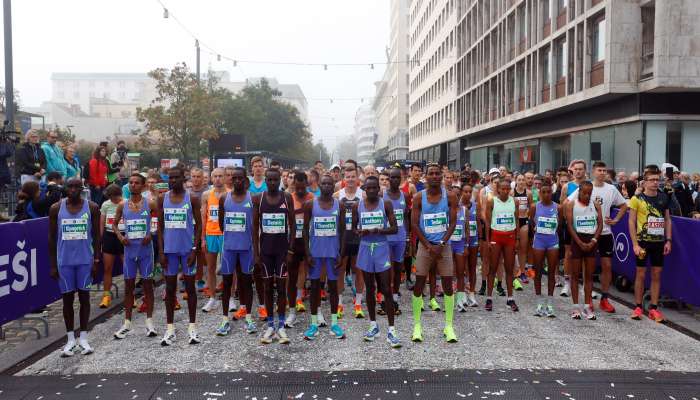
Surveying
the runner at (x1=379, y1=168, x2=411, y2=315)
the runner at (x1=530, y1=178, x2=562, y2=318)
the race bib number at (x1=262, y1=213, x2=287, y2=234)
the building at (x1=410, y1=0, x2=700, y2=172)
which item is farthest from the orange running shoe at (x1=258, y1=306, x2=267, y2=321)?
the building at (x1=410, y1=0, x2=700, y2=172)

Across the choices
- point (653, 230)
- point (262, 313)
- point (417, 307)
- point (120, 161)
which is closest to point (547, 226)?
point (653, 230)

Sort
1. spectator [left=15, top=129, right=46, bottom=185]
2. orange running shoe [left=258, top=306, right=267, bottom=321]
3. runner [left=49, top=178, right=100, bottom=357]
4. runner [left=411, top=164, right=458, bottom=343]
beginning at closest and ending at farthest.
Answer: runner [left=49, top=178, right=100, bottom=357]
runner [left=411, top=164, right=458, bottom=343]
orange running shoe [left=258, top=306, right=267, bottom=321]
spectator [left=15, top=129, right=46, bottom=185]

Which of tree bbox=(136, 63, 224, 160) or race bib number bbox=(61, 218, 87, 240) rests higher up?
tree bbox=(136, 63, 224, 160)

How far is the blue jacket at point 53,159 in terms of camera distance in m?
12.2

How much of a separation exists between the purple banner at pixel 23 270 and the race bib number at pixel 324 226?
3.80 meters

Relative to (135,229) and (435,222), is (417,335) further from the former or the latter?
(135,229)

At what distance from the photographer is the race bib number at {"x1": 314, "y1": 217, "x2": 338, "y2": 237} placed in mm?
7434

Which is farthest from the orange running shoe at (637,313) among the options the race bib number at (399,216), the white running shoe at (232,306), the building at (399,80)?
the building at (399,80)

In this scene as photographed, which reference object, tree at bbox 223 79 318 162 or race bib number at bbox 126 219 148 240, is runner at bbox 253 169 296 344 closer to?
race bib number at bbox 126 219 148 240

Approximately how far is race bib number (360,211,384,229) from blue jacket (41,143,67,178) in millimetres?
7794

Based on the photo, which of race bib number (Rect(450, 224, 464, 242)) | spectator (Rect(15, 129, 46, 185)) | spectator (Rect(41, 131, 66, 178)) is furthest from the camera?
spectator (Rect(41, 131, 66, 178))

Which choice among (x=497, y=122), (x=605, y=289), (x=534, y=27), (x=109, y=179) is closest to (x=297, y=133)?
(x=497, y=122)

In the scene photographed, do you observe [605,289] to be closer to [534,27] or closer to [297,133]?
[534,27]

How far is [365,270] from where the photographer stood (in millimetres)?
7184
